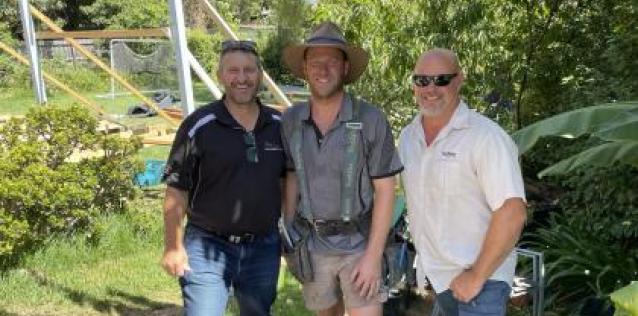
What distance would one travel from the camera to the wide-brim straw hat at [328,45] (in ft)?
10.4

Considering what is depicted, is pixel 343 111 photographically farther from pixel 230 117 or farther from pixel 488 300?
pixel 488 300

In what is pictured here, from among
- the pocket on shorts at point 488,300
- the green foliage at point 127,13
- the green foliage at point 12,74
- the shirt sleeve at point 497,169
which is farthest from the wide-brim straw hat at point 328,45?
the green foliage at point 127,13

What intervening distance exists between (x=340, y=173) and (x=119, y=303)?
2.87 meters

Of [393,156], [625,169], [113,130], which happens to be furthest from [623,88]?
[113,130]

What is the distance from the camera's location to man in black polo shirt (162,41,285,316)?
332 centimetres

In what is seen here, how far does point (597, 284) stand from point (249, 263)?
102 inches

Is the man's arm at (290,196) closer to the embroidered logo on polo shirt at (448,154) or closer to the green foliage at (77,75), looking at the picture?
the embroidered logo on polo shirt at (448,154)

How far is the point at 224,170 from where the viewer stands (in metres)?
3.31

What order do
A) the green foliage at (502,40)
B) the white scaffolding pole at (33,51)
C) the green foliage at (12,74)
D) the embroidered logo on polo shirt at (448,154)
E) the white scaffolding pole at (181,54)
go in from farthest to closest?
the green foliage at (12,74) → the white scaffolding pole at (33,51) → the green foliage at (502,40) → the white scaffolding pole at (181,54) → the embroidered logo on polo shirt at (448,154)

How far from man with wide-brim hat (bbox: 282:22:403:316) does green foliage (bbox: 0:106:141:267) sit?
10.3 feet

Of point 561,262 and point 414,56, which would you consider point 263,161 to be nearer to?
point 561,262

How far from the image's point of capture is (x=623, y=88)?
18.7ft

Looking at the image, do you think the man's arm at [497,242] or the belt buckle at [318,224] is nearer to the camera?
the man's arm at [497,242]

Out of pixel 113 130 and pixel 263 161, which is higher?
pixel 263 161
